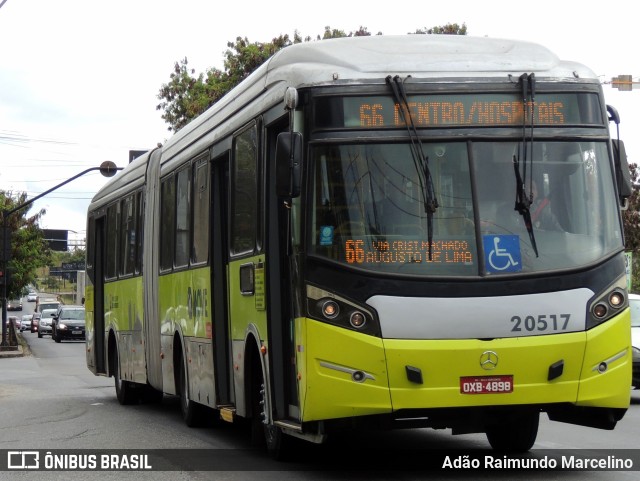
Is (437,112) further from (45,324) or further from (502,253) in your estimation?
(45,324)

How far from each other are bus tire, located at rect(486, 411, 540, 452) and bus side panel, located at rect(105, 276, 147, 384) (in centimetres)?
686

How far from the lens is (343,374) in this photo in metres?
9.12

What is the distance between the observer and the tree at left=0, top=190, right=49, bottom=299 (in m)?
76.7

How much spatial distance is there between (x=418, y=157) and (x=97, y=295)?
42.3 ft

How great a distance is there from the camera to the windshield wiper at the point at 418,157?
30.6ft

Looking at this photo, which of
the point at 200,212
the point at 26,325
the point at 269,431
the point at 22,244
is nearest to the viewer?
the point at 269,431

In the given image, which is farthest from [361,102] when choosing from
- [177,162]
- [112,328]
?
[112,328]

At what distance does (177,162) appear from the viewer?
14961 mm

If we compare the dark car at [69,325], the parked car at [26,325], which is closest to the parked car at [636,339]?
the dark car at [69,325]

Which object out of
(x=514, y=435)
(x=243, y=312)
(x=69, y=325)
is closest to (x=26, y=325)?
(x=69, y=325)

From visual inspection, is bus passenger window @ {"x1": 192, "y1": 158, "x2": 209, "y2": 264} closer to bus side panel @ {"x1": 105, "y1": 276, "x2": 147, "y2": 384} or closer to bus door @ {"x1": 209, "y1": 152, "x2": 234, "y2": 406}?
bus door @ {"x1": 209, "y1": 152, "x2": 234, "y2": 406}

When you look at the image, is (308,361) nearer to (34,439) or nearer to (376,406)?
(376,406)

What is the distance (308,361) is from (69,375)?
22.3 metres

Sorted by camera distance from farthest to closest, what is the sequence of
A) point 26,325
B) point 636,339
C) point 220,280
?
point 26,325 < point 636,339 < point 220,280
